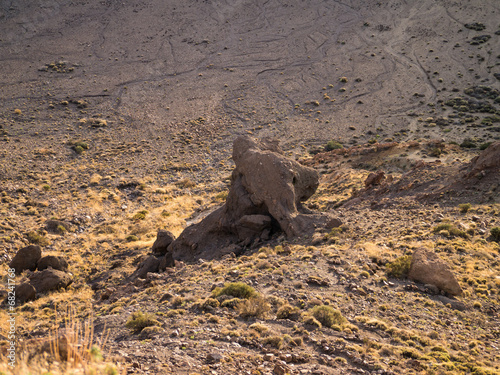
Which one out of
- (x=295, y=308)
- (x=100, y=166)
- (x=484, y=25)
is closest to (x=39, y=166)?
(x=100, y=166)

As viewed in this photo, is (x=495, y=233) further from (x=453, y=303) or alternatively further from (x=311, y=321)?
(x=311, y=321)

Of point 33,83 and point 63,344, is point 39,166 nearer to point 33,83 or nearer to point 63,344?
point 33,83

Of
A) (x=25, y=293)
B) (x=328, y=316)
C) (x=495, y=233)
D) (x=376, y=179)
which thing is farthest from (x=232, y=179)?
(x=328, y=316)

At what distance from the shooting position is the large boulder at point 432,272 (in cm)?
1319

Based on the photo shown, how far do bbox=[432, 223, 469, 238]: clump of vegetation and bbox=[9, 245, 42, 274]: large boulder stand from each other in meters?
20.5

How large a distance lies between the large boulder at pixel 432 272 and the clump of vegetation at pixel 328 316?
14.7ft

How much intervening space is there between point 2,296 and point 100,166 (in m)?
23.7

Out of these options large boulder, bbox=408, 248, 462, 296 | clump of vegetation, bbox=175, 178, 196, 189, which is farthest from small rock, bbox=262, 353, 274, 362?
clump of vegetation, bbox=175, 178, 196, 189

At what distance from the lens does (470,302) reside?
12.8 metres

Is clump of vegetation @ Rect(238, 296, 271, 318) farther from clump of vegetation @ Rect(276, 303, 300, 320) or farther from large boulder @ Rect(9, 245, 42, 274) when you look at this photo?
large boulder @ Rect(9, 245, 42, 274)

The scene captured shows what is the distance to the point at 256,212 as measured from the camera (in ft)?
69.2

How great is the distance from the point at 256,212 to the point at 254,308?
10434 millimetres

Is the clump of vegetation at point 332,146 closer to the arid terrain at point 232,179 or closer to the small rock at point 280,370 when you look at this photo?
the arid terrain at point 232,179

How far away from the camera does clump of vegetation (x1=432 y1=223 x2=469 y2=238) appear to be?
16875 millimetres
